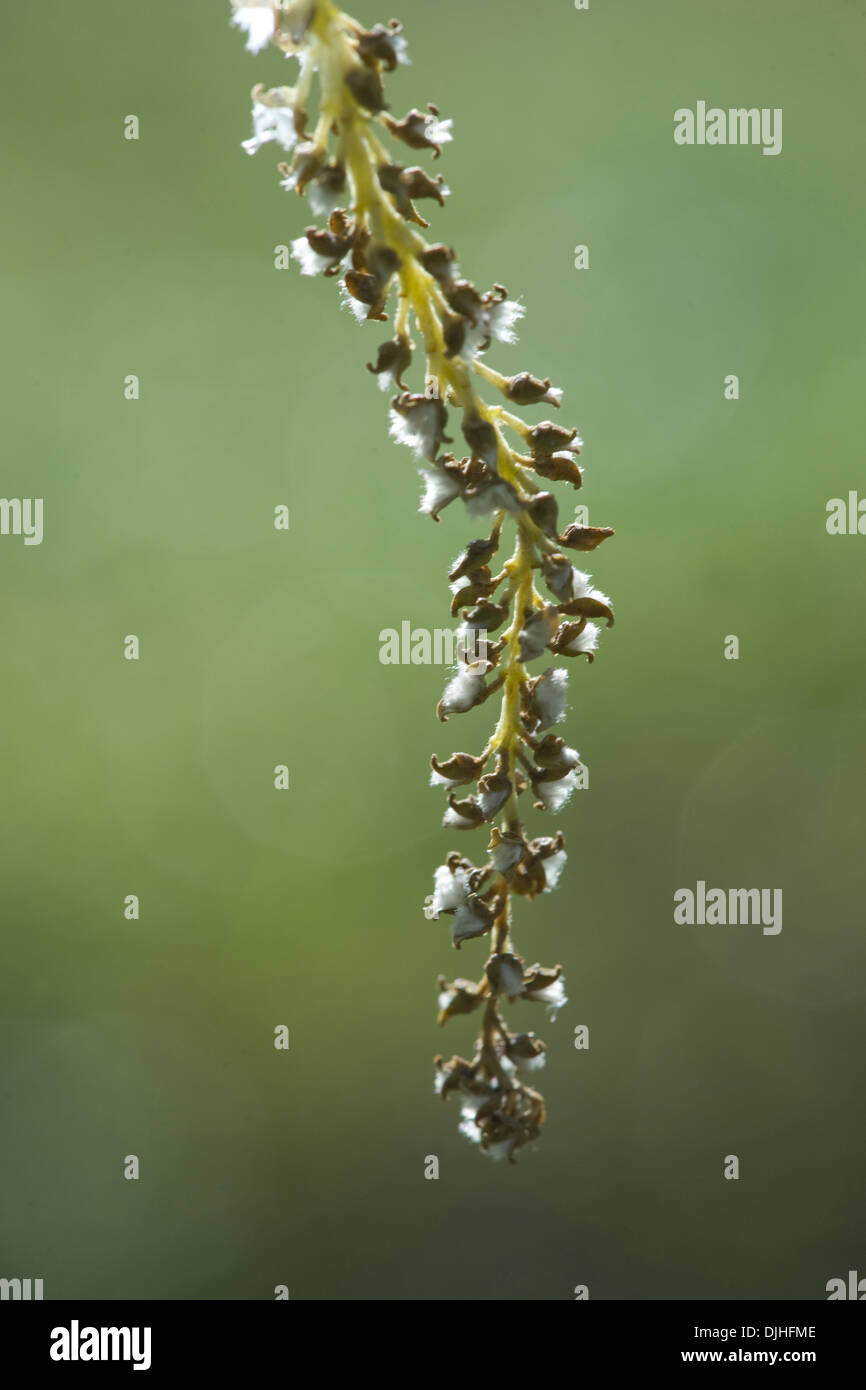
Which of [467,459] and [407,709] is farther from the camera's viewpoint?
[407,709]

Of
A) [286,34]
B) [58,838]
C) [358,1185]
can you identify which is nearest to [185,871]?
[58,838]

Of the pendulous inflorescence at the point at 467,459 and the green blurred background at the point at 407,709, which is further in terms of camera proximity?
the green blurred background at the point at 407,709

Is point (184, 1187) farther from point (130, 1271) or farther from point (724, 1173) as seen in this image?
point (724, 1173)

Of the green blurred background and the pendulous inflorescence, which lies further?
the green blurred background
